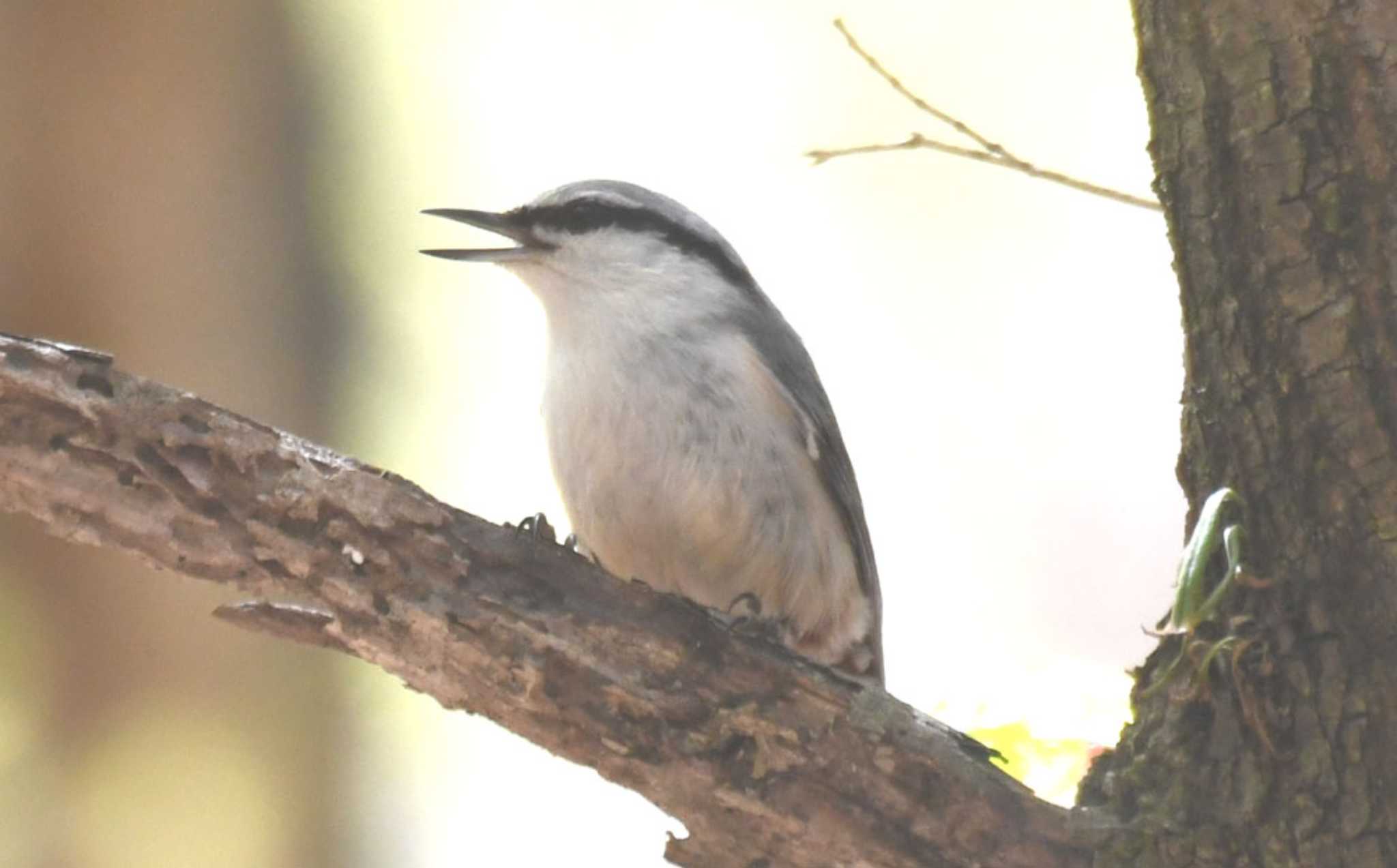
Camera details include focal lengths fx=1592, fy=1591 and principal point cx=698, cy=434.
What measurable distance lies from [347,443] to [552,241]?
115cm

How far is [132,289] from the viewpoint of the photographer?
373 cm

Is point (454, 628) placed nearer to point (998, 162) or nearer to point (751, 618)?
point (751, 618)

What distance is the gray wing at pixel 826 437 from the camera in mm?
3072

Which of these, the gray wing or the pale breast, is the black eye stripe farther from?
the pale breast

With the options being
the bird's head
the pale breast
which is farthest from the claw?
the bird's head

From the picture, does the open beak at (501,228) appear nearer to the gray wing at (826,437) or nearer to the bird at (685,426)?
the bird at (685,426)

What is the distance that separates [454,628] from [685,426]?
2.72ft

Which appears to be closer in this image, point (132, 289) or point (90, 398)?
point (90, 398)

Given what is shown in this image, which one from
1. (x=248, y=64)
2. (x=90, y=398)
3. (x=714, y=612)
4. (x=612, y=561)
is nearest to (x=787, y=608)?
(x=612, y=561)

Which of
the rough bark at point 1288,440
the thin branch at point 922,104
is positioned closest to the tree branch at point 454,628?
the rough bark at point 1288,440

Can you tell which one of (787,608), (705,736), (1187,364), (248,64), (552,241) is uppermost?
(248,64)

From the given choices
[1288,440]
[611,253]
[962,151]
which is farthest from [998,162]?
[611,253]

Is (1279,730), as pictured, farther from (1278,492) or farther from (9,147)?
(9,147)

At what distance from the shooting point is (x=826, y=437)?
3113mm
